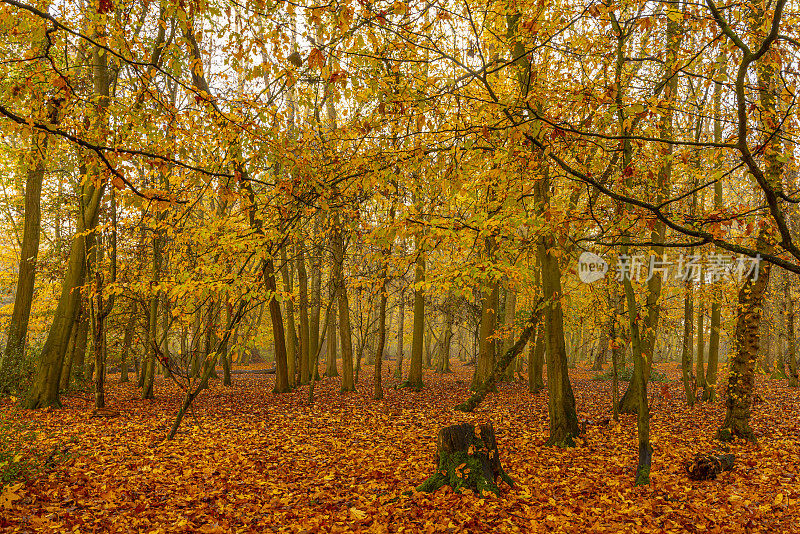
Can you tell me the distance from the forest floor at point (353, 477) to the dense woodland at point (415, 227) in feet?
0.17

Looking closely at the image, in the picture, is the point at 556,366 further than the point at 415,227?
Yes

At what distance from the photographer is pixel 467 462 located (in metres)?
5.55

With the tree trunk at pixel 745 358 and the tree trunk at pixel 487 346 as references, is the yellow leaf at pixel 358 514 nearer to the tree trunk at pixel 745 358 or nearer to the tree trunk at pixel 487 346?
the tree trunk at pixel 745 358

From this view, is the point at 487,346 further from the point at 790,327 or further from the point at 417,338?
the point at 790,327

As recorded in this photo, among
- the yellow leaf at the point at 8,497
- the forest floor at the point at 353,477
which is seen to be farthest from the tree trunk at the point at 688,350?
the yellow leaf at the point at 8,497

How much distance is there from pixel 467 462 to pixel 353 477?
1688 millimetres

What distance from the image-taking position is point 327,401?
1237 cm

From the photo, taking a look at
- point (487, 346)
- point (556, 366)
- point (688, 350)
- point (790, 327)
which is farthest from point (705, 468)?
point (790, 327)

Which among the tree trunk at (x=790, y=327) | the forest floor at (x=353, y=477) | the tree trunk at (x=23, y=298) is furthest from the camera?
the tree trunk at (x=790, y=327)

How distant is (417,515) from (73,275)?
30.0ft

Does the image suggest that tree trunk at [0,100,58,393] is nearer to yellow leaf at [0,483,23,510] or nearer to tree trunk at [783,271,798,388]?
yellow leaf at [0,483,23,510]

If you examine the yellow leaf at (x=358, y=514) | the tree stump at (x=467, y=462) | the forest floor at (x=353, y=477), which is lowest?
the forest floor at (x=353, y=477)

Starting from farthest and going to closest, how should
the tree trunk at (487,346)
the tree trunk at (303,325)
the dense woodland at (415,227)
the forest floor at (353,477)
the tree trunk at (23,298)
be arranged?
the tree trunk at (303,325)
the tree trunk at (487,346)
the tree trunk at (23,298)
the forest floor at (353,477)
the dense woodland at (415,227)

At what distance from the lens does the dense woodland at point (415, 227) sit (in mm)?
3830
